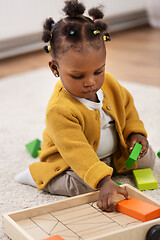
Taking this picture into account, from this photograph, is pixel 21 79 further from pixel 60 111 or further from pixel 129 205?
pixel 129 205

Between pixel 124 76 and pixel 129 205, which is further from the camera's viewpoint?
pixel 124 76

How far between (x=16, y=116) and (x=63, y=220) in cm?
86

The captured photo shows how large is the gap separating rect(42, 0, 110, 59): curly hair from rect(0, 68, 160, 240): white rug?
37 centimetres

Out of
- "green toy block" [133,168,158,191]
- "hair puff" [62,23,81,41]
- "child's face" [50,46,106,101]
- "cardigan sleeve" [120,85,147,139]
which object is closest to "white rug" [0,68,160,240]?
"green toy block" [133,168,158,191]

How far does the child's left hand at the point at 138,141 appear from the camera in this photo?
3.53 feet

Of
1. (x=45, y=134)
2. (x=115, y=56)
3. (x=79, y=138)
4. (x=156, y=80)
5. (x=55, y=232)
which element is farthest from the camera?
(x=115, y=56)

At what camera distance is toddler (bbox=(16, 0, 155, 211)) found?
3.00 feet

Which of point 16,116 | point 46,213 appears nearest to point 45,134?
point 46,213

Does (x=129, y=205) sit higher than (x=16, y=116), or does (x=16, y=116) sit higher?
(x=16, y=116)

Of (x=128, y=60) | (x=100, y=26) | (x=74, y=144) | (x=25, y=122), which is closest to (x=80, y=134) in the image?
(x=74, y=144)

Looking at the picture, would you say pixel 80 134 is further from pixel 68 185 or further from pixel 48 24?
pixel 48 24

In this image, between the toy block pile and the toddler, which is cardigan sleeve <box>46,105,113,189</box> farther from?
the toy block pile

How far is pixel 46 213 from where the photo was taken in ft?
2.90

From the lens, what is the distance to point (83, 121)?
3.31 ft
